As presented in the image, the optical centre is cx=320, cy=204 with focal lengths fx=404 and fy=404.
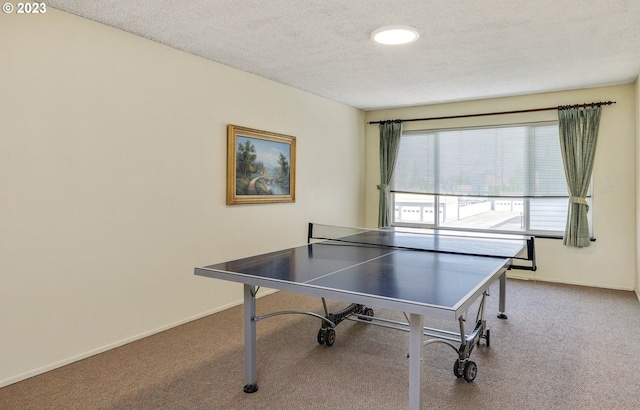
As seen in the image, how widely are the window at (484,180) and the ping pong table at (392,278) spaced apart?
6.72 feet

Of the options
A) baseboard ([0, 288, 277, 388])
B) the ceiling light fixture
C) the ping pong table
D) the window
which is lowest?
baseboard ([0, 288, 277, 388])

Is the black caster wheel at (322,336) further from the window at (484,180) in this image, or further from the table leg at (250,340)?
the window at (484,180)

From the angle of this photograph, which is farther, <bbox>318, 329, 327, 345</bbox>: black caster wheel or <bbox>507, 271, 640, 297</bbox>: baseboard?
<bbox>507, 271, 640, 297</bbox>: baseboard

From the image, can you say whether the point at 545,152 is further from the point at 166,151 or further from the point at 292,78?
the point at 166,151

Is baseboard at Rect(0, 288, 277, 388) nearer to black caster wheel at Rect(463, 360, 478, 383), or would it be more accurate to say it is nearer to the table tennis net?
the table tennis net

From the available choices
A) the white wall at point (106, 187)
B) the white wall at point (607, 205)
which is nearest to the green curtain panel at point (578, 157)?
the white wall at point (607, 205)

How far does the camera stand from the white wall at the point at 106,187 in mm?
2582

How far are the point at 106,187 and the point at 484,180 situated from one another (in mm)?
4625

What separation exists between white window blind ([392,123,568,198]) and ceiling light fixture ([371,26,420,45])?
112 inches

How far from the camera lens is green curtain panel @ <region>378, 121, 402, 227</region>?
618 cm

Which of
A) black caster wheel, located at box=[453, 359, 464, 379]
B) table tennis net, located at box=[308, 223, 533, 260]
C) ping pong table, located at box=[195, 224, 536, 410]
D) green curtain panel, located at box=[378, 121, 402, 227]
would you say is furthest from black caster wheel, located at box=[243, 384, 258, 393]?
green curtain panel, located at box=[378, 121, 402, 227]

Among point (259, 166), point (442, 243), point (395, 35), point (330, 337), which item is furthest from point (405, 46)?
point (330, 337)

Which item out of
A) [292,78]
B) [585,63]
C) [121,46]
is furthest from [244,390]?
[585,63]

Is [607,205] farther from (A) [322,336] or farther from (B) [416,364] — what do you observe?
(B) [416,364]
